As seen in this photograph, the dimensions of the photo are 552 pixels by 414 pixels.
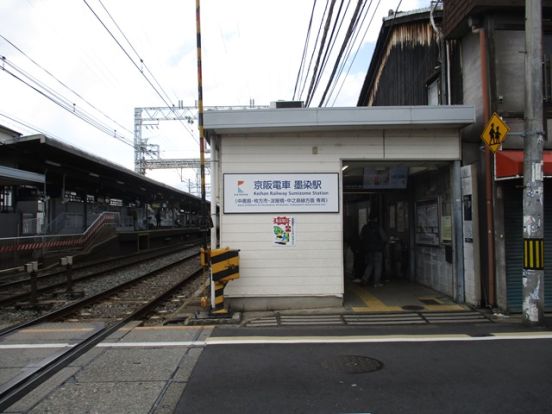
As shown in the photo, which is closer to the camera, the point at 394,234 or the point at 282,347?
the point at 282,347

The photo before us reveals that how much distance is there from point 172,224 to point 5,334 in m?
46.9

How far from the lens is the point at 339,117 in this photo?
8844mm

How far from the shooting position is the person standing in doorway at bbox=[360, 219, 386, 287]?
11297 mm

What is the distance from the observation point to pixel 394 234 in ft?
44.4

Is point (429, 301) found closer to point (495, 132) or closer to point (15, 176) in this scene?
point (495, 132)

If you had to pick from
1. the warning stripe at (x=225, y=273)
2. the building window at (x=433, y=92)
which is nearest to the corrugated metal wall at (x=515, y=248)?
the building window at (x=433, y=92)

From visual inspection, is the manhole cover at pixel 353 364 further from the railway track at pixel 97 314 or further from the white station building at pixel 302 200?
→ the railway track at pixel 97 314

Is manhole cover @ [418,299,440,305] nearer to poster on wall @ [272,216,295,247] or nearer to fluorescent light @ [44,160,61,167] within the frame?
poster on wall @ [272,216,295,247]

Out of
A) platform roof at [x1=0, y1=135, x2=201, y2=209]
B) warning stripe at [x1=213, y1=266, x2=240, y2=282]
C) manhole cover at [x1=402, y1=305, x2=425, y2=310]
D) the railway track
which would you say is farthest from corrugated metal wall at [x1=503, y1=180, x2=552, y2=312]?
platform roof at [x1=0, y1=135, x2=201, y2=209]

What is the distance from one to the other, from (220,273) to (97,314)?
323 centimetres

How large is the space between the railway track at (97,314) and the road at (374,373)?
1.69 meters

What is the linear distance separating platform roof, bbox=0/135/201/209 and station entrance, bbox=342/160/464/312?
1339 cm

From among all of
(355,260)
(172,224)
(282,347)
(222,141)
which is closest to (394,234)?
(355,260)

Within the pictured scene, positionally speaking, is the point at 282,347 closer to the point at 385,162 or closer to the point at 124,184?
the point at 385,162
